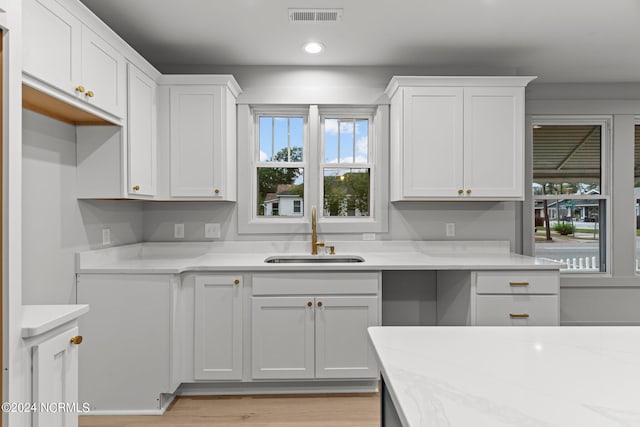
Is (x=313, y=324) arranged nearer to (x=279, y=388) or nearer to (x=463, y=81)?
(x=279, y=388)

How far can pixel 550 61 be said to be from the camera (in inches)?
128

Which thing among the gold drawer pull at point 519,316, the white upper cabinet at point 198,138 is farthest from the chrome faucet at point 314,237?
the gold drawer pull at point 519,316

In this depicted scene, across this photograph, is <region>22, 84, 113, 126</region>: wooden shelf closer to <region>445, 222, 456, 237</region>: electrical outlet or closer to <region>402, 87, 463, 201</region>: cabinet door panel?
<region>402, 87, 463, 201</region>: cabinet door panel

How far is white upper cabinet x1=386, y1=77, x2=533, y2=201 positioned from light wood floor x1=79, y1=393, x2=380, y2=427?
151 cm

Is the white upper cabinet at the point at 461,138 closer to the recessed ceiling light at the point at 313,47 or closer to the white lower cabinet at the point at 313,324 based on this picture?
the recessed ceiling light at the point at 313,47

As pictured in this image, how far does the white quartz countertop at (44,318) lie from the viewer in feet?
4.34

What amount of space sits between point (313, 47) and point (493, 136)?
150 centimetres

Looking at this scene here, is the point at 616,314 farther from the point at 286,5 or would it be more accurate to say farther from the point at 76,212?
the point at 76,212

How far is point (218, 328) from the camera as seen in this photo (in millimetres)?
2598

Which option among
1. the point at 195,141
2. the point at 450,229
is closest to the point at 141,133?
the point at 195,141

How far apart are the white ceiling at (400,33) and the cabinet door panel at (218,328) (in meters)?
1.69

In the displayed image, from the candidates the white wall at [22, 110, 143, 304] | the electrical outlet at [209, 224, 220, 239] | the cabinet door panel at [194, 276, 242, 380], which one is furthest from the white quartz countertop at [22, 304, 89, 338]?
the electrical outlet at [209, 224, 220, 239]

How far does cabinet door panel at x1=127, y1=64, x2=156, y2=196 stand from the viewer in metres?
2.50

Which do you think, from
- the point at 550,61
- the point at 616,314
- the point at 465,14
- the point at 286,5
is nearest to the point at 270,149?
the point at 286,5
